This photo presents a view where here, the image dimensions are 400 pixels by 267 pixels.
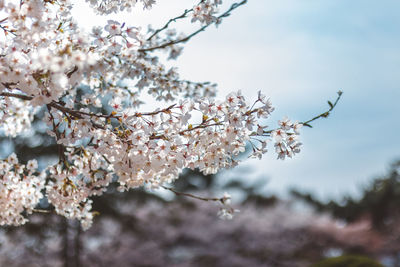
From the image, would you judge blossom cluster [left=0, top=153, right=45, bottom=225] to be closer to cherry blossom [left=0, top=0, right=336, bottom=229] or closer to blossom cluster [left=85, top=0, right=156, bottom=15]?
cherry blossom [left=0, top=0, right=336, bottom=229]

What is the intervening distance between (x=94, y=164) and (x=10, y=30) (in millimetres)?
1039

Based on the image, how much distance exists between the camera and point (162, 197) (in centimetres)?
1200

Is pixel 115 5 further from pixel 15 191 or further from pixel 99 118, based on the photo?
pixel 15 191

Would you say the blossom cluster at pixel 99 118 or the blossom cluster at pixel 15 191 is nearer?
the blossom cluster at pixel 99 118

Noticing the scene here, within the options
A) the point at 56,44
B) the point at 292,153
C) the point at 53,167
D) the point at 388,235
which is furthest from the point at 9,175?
the point at 388,235

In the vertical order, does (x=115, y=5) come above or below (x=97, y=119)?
above

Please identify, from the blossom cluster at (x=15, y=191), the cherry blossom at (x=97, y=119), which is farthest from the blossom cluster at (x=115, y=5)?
the blossom cluster at (x=15, y=191)

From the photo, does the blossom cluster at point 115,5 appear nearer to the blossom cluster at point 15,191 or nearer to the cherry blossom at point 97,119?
the cherry blossom at point 97,119

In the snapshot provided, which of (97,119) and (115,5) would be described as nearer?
(97,119)

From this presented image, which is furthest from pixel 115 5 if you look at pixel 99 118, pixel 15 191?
pixel 15 191

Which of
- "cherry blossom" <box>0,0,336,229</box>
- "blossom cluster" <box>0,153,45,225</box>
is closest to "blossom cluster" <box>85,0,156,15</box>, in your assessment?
"cherry blossom" <box>0,0,336,229</box>

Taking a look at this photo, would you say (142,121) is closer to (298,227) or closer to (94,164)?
(94,164)

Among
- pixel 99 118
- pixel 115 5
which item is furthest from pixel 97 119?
pixel 115 5

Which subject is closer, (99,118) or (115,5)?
(99,118)
